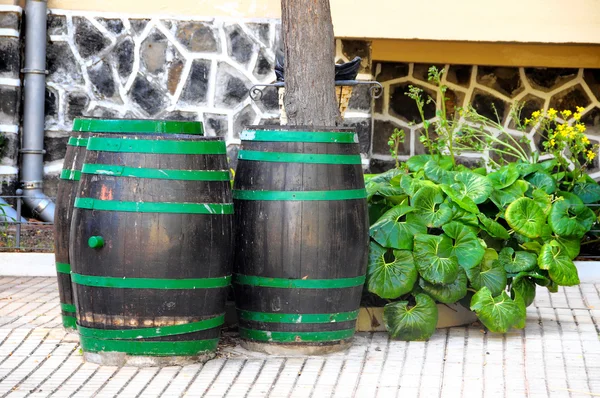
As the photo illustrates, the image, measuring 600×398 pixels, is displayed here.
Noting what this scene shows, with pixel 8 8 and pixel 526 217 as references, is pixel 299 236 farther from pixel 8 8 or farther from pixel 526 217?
pixel 8 8

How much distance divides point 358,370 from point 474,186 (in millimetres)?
1478

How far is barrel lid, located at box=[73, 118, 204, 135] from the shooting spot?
5.34m

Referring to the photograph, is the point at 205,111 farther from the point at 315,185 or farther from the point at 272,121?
the point at 315,185

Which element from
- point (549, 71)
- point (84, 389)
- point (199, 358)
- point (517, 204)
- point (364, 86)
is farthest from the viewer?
point (549, 71)

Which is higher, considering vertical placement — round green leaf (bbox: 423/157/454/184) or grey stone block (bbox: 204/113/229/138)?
grey stone block (bbox: 204/113/229/138)

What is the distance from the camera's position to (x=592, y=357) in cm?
536

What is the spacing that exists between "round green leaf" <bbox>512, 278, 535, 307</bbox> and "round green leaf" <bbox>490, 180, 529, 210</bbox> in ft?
1.44

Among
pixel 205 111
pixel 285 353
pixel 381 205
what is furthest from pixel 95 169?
pixel 205 111

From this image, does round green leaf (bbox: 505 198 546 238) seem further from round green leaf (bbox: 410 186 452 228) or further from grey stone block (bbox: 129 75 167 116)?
grey stone block (bbox: 129 75 167 116)

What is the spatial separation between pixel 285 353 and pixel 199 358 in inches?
18.3

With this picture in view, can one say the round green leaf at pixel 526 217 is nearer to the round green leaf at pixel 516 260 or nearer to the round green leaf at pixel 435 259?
the round green leaf at pixel 516 260

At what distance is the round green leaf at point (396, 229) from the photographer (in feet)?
18.4

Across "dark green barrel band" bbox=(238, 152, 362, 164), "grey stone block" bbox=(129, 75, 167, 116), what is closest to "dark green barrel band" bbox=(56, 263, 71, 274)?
"dark green barrel band" bbox=(238, 152, 362, 164)

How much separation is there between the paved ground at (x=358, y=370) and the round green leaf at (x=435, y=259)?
40 centimetres
